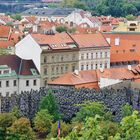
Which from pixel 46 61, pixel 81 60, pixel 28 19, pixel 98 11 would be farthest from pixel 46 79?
pixel 98 11

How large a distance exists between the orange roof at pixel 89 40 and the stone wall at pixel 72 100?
1950 cm

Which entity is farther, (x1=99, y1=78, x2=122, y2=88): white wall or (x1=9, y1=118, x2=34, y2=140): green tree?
(x1=99, y1=78, x2=122, y2=88): white wall

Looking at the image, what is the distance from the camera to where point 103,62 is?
276 ft

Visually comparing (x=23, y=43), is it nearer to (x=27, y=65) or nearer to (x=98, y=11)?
(x=27, y=65)

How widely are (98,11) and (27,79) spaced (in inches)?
4254

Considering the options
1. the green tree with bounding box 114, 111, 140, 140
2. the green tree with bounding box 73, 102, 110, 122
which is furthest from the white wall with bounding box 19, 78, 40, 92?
the green tree with bounding box 114, 111, 140, 140

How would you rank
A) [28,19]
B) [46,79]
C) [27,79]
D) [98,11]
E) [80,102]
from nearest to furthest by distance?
[80,102] < [27,79] < [46,79] < [28,19] < [98,11]

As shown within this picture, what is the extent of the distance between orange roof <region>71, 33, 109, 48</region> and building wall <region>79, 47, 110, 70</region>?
0.50 m

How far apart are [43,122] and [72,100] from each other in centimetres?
494

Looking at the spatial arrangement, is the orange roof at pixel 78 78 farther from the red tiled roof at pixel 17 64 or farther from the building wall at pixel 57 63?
the building wall at pixel 57 63

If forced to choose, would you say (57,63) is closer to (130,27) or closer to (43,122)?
(43,122)

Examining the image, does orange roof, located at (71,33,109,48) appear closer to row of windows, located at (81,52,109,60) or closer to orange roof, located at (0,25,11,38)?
row of windows, located at (81,52,109,60)

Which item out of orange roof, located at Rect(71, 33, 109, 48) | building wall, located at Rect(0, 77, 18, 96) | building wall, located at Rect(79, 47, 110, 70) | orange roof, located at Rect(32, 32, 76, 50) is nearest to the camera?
building wall, located at Rect(0, 77, 18, 96)

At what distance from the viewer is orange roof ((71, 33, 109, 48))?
8250 centimetres
